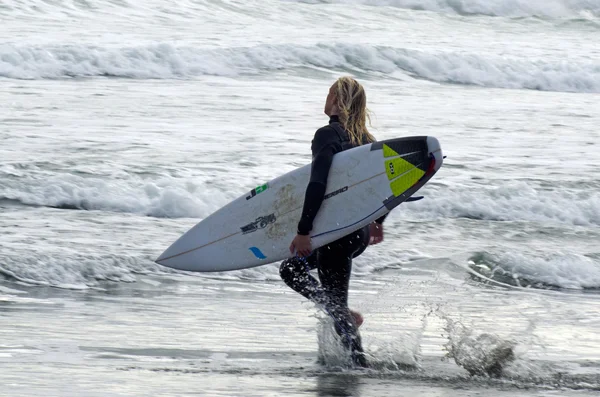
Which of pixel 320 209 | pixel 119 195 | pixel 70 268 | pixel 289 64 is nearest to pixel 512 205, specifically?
pixel 119 195

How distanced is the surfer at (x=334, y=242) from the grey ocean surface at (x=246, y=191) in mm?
137

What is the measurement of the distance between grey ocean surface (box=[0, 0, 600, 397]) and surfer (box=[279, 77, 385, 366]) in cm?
14

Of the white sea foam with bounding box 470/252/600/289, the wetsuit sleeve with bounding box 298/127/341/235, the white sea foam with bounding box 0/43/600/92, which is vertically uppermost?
the wetsuit sleeve with bounding box 298/127/341/235

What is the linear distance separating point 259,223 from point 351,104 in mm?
961

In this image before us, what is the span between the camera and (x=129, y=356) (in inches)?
180

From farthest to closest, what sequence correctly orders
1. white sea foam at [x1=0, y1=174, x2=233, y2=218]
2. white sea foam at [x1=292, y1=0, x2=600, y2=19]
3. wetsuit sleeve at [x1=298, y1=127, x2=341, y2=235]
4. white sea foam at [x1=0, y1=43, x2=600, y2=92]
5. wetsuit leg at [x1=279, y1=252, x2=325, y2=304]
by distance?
white sea foam at [x1=292, y1=0, x2=600, y2=19]
white sea foam at [x1=0, y1=43, x2=600, y2=92]
white sea foam at [x1=0, y1=174, x2=233, y2=218]
wetsuit leg at [x1=279, y1=252, x2=325, y2=304]
wetsuit sleeve at [x1=298, y1=127, x2=341, y2=235]

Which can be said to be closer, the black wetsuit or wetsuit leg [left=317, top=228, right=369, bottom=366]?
the black wetsuit

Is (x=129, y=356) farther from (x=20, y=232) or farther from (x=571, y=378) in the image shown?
(x=20, y=232)

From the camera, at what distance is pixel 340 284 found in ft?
15.0

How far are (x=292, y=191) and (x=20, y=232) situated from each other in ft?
11.1

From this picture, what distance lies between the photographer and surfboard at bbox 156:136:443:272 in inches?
186

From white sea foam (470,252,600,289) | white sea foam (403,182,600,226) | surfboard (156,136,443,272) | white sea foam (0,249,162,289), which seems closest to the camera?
surfboard (156,136,443,272)

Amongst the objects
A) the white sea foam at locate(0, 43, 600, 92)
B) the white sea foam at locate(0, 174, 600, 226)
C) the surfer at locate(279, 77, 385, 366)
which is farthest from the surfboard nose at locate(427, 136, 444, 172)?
the white sea foam at locate(0, 43, 600, 92)

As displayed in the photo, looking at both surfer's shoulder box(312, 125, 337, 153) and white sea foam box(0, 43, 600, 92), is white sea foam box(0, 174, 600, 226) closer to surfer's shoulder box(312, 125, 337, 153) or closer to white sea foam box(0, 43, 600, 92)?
surfer's shoulder box(312, 125, 337, 153)
